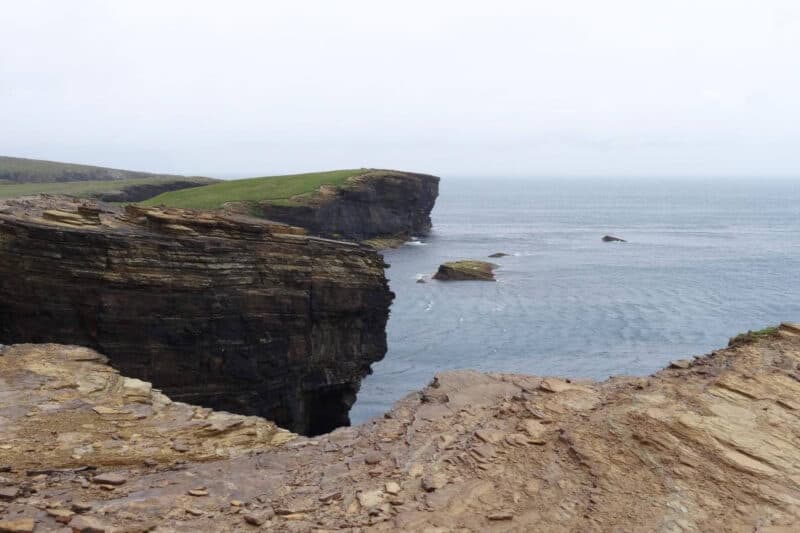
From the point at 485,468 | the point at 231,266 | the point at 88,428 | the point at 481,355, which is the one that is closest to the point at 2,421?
the point at 88,428

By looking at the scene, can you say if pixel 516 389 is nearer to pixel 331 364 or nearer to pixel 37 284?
pixel 331 364

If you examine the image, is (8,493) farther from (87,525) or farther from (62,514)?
(87,525)

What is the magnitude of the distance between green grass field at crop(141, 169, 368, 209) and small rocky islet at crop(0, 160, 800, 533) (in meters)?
55.6

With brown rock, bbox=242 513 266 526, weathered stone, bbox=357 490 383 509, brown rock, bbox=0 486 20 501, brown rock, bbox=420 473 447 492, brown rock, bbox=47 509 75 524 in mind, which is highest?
brown rock, bbox=0 486 20 501

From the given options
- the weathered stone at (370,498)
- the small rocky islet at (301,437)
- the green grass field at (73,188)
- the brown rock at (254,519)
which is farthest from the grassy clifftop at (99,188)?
the weathered stone at (370,498)

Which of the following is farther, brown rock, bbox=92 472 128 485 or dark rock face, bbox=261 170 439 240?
dark rock face, bbox=261 170 439 240

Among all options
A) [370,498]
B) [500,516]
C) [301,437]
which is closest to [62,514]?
[370,498]

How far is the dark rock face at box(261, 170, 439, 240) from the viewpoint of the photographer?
90.1m

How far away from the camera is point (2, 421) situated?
14.2 meters

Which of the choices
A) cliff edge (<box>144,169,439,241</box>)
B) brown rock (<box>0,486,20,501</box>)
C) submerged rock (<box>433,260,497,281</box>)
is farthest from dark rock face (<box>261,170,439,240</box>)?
brown rock (<box>0,486,20,501</box>)

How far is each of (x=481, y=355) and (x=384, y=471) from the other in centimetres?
3731

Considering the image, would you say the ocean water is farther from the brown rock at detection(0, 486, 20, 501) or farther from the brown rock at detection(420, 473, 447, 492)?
the brown rock at detection(0, 486, 20, 501)

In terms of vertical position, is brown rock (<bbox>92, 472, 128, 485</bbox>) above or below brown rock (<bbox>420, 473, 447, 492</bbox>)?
below

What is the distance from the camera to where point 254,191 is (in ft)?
306
